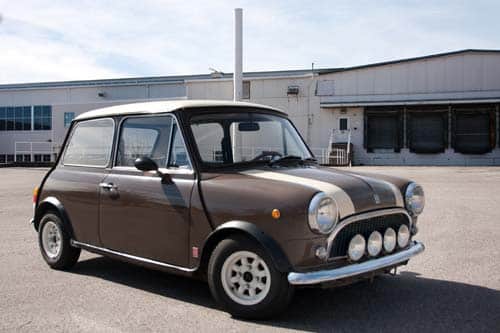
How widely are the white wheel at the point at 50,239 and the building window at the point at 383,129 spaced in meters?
28.0

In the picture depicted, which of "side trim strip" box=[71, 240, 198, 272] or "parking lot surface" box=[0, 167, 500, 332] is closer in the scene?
"parking lot surface" box=[0, 167, 500, 332]

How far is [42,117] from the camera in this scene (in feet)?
146

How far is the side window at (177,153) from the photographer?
4.96 m

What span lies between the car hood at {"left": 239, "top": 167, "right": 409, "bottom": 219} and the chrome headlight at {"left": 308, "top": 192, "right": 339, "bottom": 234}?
0.06 m

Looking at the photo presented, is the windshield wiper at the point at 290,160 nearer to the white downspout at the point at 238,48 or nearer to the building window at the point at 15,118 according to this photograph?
the white downspout at the point at 238,48

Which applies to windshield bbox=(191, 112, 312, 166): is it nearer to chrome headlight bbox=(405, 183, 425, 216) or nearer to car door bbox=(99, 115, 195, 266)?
car door bbox=(99, 115, 195, 266)

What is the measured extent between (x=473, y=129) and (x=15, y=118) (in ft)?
115

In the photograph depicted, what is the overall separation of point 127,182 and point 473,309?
3.29 m

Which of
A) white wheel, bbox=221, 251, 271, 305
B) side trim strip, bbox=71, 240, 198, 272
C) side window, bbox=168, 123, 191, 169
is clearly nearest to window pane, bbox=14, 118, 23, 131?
side trim strip, bbox=71, 240, 198, 272

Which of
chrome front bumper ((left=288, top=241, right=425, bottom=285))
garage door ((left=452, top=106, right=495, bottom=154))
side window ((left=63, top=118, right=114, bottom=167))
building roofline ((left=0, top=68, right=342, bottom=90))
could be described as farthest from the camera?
building roofline ((left=0, top=68, right=342, bottom=90))

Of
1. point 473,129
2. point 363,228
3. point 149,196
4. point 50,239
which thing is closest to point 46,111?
point 473,129

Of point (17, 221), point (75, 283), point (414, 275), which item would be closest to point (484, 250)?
point (414, 275)

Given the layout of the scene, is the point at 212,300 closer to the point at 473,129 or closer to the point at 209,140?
the point at 209,140

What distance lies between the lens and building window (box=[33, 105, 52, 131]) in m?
44.1
